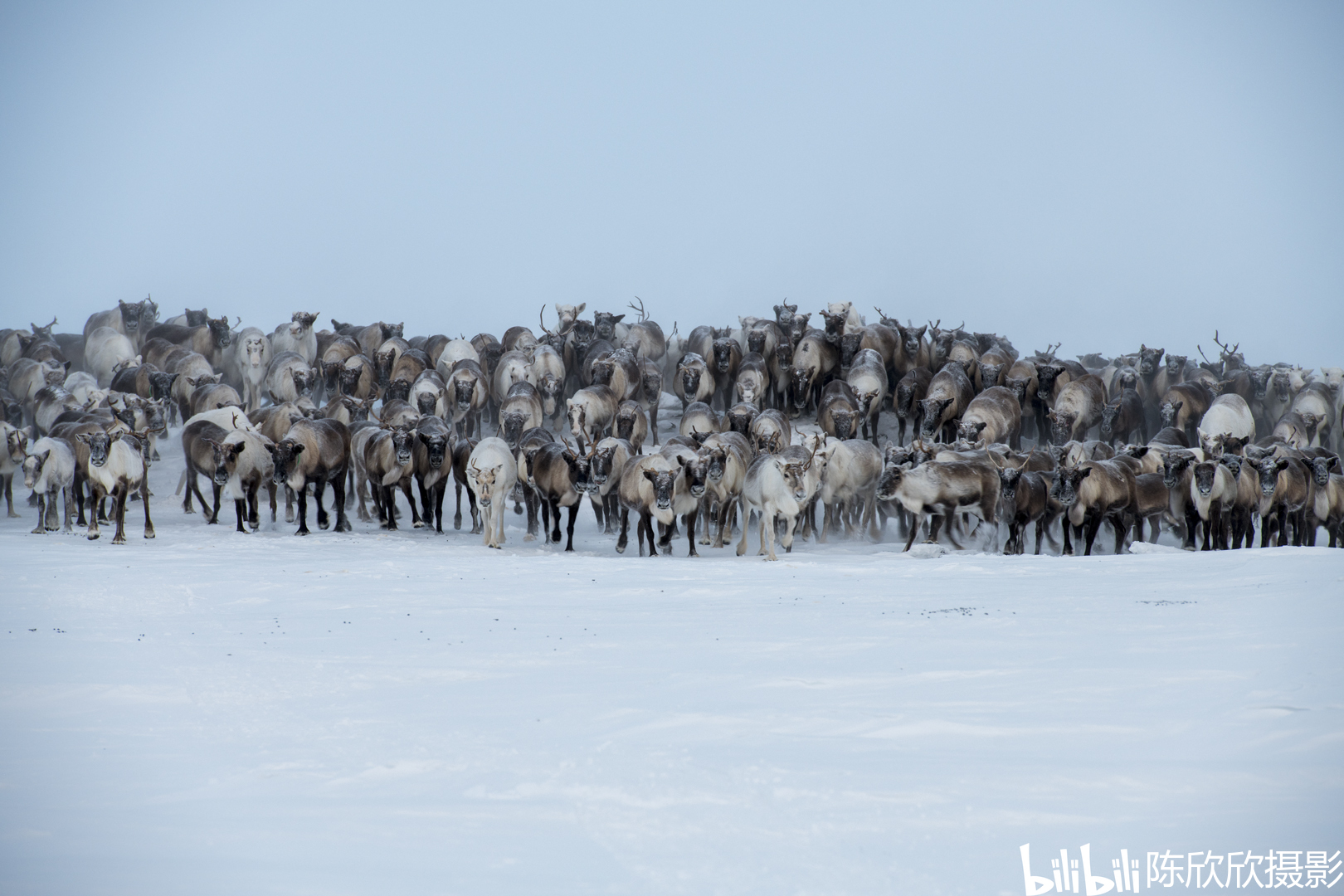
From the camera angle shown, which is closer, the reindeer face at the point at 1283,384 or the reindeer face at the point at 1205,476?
the reindeer face at the point at 1205,476

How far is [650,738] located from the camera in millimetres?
6504

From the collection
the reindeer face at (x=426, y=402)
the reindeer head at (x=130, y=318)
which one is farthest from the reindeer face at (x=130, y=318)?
the reindeer face at (x=426, y=402)

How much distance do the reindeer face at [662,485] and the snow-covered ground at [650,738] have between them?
225 inches

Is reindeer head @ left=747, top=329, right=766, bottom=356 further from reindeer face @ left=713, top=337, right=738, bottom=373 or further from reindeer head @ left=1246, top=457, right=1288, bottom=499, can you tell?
reindeer head @ left=1246, top=457, right=1288, bottom=499

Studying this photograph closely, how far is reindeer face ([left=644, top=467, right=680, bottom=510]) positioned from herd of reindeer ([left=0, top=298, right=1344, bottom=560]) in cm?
12

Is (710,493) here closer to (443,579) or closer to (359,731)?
(443,579)

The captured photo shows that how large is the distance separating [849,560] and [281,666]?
10.1 meters

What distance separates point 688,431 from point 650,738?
1697 centimetres

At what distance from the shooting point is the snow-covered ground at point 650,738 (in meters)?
4.96

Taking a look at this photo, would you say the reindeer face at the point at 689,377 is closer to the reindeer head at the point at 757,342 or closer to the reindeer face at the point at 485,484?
the reindeer head at the point at 757,342

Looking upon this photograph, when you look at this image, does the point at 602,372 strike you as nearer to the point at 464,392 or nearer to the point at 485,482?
the point at 464,392

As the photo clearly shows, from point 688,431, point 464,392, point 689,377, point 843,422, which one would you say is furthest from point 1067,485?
point 464,392

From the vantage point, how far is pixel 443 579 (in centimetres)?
1340


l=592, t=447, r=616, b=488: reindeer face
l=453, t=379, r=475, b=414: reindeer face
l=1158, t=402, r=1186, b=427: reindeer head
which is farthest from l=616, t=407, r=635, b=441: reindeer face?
l=1158, t=402, r=1186, b=427: reindeer head
